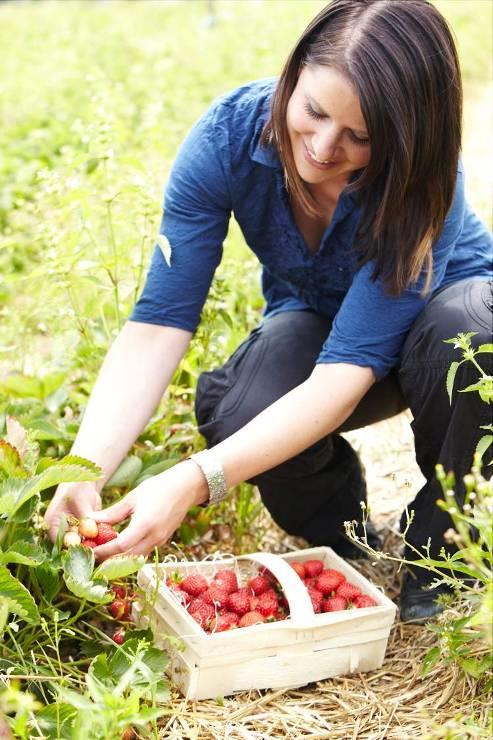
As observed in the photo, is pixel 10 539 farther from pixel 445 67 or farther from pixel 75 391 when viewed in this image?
pixel 445 67

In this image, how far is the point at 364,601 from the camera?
1.81m

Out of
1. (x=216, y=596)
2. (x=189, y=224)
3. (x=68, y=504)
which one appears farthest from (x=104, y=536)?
(x=189, y=224)

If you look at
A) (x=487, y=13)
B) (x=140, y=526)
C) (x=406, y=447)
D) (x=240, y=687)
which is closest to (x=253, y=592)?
(x=240, y=687)

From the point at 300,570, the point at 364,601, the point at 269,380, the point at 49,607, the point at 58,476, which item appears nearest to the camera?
the point at 58,476

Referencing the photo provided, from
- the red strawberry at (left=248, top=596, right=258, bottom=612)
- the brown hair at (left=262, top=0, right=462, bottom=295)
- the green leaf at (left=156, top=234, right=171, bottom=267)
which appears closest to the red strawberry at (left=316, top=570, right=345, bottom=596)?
the red strawberry at (left=248, top=596, right=258, bottom=612)

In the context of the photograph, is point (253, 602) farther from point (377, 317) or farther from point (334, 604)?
point (377, 317)

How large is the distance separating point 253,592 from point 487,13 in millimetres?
6742

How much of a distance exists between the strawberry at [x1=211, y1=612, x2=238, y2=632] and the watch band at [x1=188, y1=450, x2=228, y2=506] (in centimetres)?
20

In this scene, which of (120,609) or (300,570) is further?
(300,570)

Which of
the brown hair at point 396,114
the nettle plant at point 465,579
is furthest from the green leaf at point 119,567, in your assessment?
the brown hair at point 396,114

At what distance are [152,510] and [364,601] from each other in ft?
1.43

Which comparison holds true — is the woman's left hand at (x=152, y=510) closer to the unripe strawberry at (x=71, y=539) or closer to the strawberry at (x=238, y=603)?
the unripe strawberry at (x=71, y=539)

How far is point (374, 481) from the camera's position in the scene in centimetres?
262

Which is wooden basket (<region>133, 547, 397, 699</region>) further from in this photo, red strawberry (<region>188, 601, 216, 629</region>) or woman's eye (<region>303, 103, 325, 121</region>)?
woman's eye (<region>303, 103, 325, 121</region>)
